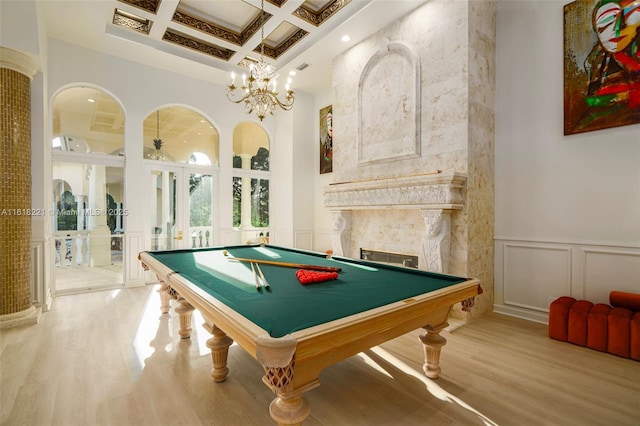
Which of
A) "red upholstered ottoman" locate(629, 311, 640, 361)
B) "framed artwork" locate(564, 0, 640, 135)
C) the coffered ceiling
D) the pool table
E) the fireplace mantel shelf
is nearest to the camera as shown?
the pool table

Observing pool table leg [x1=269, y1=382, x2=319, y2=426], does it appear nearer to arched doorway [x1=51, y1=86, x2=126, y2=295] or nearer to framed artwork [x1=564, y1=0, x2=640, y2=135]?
framed artwork [x1=564, y1=0, x2=640, y2=135]

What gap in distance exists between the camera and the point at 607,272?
10.1 ft

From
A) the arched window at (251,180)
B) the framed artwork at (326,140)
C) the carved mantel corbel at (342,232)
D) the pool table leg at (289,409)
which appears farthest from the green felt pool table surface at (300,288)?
the framed artwork at (326,140)

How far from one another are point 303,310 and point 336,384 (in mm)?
1141

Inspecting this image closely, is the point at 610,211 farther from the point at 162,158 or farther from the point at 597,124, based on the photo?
the point at 162,158

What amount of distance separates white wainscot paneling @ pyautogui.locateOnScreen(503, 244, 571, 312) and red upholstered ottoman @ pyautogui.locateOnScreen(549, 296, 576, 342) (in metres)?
0.38

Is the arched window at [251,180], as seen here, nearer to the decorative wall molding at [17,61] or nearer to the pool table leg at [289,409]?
the decorative wall molding at [17,61]

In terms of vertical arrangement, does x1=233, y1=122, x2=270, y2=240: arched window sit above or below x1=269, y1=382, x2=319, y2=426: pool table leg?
above

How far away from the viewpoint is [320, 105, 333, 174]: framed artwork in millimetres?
6555

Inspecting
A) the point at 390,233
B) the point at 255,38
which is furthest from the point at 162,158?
the point at 390,233

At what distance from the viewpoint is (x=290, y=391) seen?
4.22ft

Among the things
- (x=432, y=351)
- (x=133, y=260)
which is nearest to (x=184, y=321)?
(x=432, y=351)

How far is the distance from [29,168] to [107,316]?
210 centimetres

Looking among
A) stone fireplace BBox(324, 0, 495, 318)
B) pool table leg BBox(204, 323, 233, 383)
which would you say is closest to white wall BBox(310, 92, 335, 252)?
stone fireplace BBox(324, 0, 495, 318)
